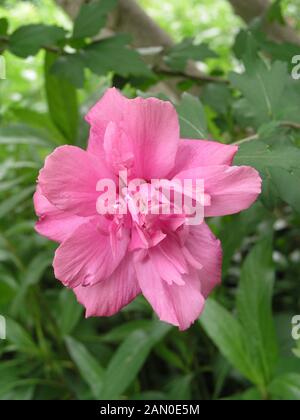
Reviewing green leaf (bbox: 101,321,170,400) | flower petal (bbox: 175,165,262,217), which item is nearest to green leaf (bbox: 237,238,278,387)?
green leaf (bbox: 101,321,170,400)

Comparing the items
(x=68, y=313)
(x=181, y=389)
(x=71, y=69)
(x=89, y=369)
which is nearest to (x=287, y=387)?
(x=181, y=389)

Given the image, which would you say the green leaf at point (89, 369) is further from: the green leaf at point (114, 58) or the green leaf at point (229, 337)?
the green leaf at point (114, 58)

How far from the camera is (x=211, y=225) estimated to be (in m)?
1.01

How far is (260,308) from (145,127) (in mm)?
525

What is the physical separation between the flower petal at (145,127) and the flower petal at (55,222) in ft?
0.22

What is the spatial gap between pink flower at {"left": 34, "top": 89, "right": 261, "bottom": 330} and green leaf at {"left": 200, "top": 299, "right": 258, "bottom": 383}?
427 mm

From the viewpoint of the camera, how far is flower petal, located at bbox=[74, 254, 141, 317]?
0.48m

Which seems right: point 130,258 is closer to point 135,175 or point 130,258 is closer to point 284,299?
point 135,175

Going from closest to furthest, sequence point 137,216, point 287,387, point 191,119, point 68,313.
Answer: point 137,216
point 191,119
point 287,387
point 68,313

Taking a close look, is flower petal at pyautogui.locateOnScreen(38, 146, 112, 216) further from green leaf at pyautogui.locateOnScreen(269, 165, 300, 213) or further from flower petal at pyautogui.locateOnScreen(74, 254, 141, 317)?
green leaf at pyautogui.locateOnScreen(269, 165, 300, 213)

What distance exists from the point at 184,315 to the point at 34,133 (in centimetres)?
80

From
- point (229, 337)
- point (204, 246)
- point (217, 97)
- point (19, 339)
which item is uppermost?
point (204, 246)

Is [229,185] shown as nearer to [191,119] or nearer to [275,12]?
[191,119]

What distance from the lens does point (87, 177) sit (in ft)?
1.52
